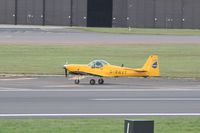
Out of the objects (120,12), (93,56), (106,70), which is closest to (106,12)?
(120,12)

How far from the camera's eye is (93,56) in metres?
40.7

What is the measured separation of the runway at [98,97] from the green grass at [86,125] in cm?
163

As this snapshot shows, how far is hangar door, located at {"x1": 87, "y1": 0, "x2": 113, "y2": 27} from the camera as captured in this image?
3615 inches

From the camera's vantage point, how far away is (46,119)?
1512cm

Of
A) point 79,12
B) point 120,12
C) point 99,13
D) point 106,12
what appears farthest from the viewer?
point 99,13

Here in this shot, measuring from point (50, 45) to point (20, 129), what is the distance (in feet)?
117

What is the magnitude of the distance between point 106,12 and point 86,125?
79.6 metres

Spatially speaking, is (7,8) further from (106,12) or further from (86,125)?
(86,125)

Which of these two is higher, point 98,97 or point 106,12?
point 106,12

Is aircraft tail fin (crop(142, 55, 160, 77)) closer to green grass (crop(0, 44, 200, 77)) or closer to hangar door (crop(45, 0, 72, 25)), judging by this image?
green grass (crop(0, 44, 200, 77))

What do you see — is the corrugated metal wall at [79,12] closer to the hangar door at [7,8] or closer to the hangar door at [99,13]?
the hangar door at [99,13]

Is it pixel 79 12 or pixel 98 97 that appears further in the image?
pixel 79 12

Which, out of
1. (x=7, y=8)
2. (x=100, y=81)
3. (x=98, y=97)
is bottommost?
(x=100, y=81)

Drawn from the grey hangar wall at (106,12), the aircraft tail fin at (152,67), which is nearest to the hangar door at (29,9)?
the grey hangar wall at (106,12)
